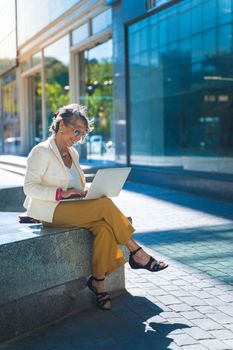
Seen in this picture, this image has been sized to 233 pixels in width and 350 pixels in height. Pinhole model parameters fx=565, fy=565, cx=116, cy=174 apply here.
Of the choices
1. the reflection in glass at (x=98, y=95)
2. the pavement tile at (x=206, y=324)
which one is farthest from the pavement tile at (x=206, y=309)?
the reflection in glass at (x=98, y=95)

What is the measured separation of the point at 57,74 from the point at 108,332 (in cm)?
2309

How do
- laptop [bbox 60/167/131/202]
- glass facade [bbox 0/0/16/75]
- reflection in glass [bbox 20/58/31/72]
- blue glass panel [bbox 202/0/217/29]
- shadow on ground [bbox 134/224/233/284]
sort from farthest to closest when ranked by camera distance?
glass facade [bbox 0/0/16/75] → reflection in glass [bbox 20/58/31/72] → blue glass panel [bbox 202/0/217/29] → shadow on ground [bbox 134/224/233/284] → laptop [bbox 60/167/131/202]

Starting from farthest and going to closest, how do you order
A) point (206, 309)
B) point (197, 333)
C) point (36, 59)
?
point (36, 59) < point (206, 309) < point (197, 333)

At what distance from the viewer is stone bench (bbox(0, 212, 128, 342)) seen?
4094mm

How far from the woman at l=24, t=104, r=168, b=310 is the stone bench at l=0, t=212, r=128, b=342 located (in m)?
0.12

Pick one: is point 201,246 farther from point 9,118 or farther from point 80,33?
point 9,118

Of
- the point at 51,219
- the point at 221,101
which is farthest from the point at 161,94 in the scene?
the point at 51,219

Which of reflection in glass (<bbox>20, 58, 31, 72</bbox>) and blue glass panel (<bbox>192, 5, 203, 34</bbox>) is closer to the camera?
blue glass panel (<bbox>192, 5, 203, 34</bbox>)

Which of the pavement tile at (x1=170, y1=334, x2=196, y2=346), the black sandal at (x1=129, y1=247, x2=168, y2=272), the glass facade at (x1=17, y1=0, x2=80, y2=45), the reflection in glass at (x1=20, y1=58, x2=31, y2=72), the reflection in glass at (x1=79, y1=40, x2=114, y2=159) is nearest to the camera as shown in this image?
the pavement tile at (x1=170, y1=334, x2=196, y2=346)

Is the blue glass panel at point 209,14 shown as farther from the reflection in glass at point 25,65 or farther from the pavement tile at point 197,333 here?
the reflection in glass at point 25,65

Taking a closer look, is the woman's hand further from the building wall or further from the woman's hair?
the building wall

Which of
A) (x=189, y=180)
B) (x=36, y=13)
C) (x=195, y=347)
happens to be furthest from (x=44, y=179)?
(x=36, y=13)

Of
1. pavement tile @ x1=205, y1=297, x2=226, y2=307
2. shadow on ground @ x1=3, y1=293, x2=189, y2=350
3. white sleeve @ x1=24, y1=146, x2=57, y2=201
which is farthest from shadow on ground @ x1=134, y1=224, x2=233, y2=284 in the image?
white sleeve @ x1=24, y1=146, x2=57, y2=201

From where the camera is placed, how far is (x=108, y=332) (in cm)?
421
